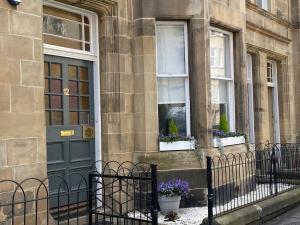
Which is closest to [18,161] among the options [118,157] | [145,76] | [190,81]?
[118,157]

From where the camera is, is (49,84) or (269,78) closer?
(49,84)

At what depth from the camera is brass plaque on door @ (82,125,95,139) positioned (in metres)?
7.10

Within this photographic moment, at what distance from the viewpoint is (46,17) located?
6.58 meters

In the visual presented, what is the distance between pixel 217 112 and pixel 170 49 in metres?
1.71

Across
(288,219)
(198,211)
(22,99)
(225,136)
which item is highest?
(22,99)

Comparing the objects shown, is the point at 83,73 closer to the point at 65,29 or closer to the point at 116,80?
→ the point at 116,80

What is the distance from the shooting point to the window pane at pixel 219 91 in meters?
8.69

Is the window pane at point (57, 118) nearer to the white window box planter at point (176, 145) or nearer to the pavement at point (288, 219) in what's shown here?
the white window box planter at point (176, 145)

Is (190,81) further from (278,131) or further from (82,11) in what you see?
(278,131)

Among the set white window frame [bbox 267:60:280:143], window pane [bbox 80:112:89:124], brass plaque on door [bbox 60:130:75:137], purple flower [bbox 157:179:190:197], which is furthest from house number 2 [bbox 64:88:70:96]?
white window frame [bbox 267:60:280:143]

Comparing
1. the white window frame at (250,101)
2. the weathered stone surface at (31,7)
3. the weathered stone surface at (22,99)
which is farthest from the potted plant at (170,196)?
the white window frame at (250,101)

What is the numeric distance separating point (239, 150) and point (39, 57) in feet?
15.1

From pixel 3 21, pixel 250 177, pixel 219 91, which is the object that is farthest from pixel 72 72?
pixel 250 177

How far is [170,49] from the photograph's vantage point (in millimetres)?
7953
